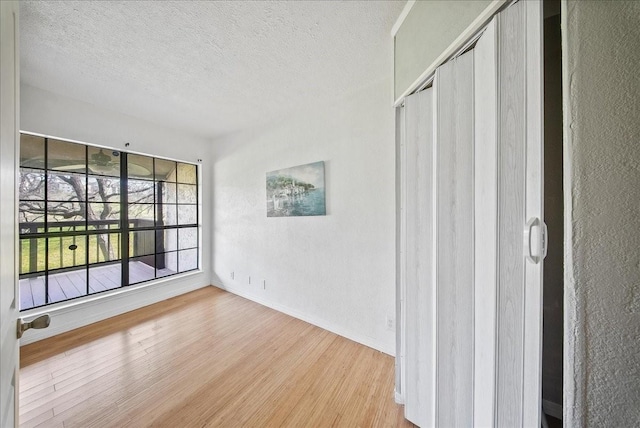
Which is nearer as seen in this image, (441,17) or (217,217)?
(441,17)

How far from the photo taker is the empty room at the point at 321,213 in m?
0.55

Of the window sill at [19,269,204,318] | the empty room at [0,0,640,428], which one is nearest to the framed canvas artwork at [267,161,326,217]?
the empty room at [0,0,640,428]

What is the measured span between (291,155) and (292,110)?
1.78 feet

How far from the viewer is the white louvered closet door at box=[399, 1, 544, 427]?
27.6 inches

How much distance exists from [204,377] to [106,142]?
2.95m

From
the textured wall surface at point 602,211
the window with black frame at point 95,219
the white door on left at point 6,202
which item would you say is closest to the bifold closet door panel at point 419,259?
the textured wall surface at point 602,211

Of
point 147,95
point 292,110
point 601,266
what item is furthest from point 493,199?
point 147,95

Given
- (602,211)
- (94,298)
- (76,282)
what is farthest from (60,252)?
(602,211)

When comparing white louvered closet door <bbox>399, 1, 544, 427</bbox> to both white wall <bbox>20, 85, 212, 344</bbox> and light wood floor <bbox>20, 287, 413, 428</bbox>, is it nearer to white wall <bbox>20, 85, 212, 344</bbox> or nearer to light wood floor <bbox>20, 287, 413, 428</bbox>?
light wood floor <bbox>20, 287, 413, 428</bbox>

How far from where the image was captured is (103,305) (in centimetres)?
259

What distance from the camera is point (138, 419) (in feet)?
4.42

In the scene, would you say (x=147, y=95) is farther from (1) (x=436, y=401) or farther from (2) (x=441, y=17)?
(1) (x=436, y=401)

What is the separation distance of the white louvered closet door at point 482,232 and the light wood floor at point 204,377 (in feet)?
1.80

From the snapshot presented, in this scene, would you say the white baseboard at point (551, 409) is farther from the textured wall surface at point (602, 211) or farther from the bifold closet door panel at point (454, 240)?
the textured wall surface at point (602, 211)
